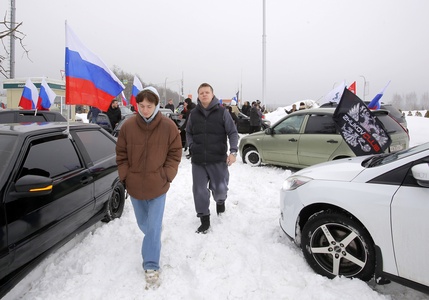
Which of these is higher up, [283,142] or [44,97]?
[44,97]

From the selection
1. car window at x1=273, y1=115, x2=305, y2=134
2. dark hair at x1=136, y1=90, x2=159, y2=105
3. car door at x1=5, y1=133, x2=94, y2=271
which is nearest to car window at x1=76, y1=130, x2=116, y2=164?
car door at x1=5, y1=133, x2=94, y2=271

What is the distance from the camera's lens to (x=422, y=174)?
204cm

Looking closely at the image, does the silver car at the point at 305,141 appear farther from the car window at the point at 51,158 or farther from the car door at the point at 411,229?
the car window at the point at 51,158

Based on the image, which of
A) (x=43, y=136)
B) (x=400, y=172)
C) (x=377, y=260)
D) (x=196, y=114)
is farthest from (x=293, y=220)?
(x=43, y=136)

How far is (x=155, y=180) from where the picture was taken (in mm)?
2586

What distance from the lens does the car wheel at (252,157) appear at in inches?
300

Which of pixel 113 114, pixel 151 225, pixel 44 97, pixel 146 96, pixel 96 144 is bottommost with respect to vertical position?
pixel 151 225

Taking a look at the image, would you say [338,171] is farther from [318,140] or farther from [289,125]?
[289,125]

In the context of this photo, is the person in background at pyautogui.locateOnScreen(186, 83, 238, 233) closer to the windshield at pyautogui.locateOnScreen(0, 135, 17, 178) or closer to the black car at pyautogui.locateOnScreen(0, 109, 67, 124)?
the windshield at pyautogui.locateOnScreen(0, 135, 17, 178)

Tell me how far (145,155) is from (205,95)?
127 cm

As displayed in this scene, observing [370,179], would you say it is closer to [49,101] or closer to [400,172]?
[400,172]

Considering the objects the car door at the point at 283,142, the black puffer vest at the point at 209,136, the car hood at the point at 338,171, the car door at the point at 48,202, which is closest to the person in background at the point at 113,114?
the car door at the point at 283,142

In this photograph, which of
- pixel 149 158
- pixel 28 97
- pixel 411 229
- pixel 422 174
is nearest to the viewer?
pixel 422 174

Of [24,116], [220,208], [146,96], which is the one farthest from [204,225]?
[24,116]
